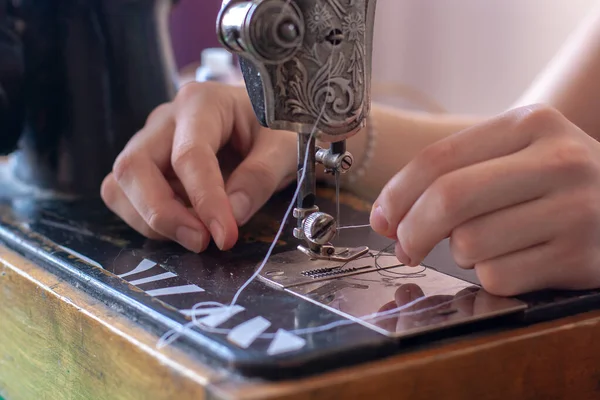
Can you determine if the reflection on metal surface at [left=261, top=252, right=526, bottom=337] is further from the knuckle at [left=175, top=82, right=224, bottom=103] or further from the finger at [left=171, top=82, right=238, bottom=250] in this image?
the knuckle at [left=175, top=82, right=224, bottom=103]

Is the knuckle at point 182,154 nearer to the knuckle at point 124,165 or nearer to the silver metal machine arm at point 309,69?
the knuckle at point 124,165

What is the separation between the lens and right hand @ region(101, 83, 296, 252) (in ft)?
2.43

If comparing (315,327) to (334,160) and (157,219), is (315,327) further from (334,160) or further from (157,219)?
(157,219)

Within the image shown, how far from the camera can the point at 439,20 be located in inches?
87.6

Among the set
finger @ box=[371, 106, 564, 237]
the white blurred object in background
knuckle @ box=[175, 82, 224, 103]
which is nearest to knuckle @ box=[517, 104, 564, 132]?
finger @ box=[371, 106, 564, 237]

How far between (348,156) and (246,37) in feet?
0.46

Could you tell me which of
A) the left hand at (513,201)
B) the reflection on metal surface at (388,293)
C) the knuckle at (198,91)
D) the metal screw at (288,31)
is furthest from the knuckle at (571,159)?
the knuckle at (198,91)

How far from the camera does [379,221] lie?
0.60 meters

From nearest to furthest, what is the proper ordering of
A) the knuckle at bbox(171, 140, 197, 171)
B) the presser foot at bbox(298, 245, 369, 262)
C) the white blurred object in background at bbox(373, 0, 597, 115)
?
the presser foot at bbox(298, 245, 369, 262), the knuckle at bbox(171, 140, 197, 171), the white blurred object in background at bbox(373, 0, 597, 115)

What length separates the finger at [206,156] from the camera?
2.40 ft

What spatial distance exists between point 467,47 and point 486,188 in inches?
66.2

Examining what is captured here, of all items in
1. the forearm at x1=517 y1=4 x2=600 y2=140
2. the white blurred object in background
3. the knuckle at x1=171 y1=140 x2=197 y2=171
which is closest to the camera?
the knuckle at x1=171 y1=140 x2=197 y2=171

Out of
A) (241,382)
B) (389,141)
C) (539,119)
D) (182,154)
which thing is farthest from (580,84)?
(241,382)

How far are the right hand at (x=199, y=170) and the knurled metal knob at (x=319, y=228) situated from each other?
116 mm
